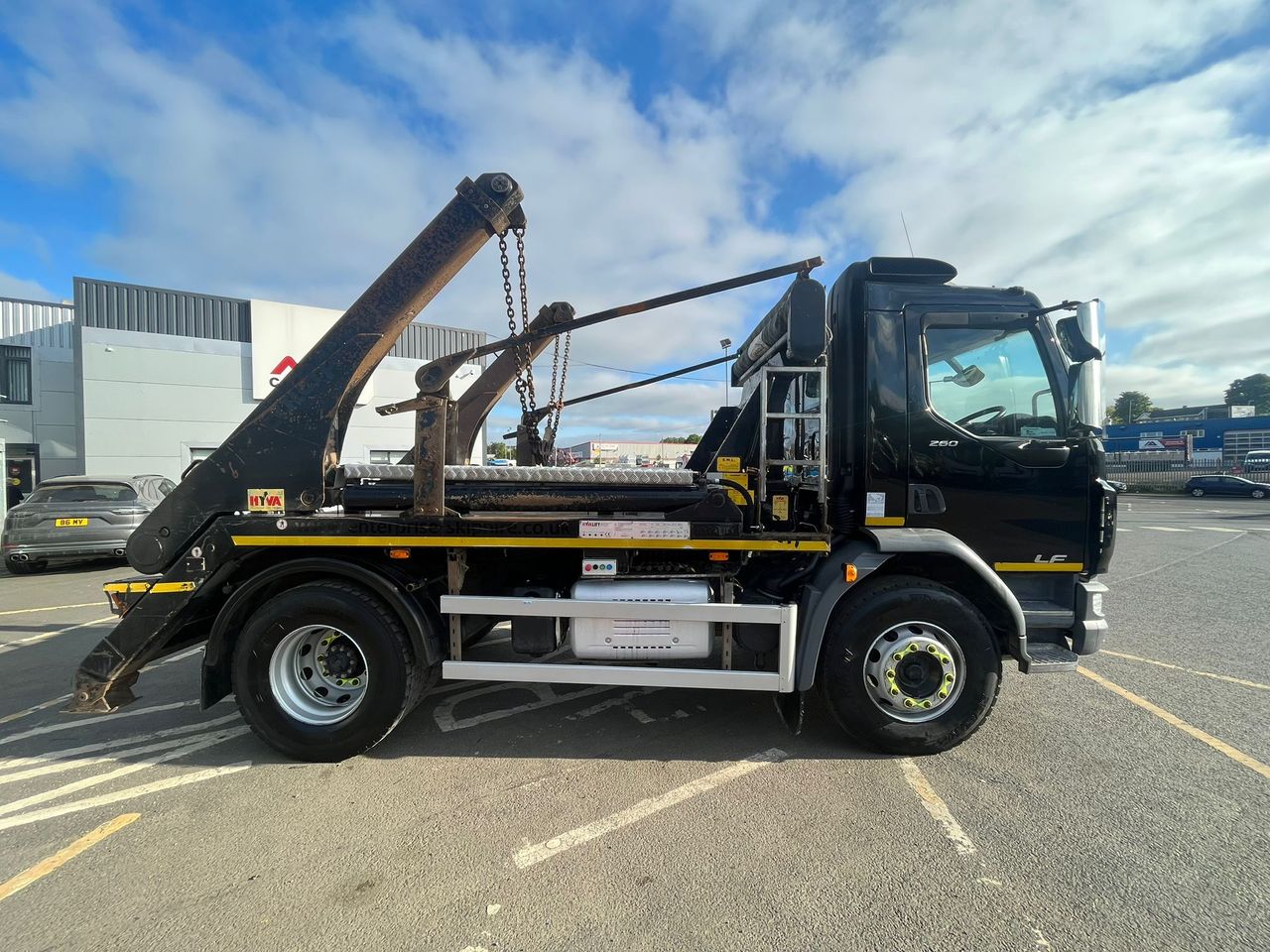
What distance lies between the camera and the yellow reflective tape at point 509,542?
336 cm

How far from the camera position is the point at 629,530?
340 centimetres

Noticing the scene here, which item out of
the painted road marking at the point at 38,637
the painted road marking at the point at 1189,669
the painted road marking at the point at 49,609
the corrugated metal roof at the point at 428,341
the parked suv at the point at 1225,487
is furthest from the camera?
the parked suv at the point at 1225,487

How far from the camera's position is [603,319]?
389 cm

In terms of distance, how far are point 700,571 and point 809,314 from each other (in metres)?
1.65

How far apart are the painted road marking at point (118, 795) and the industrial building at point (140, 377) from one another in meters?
13.3

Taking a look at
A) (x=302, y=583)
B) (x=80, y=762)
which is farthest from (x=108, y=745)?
(x=302, y=583)

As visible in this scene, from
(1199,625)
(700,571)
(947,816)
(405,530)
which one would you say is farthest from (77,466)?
(1199,625)

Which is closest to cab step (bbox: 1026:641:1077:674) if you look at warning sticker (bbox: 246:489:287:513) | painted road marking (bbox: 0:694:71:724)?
warning sticker (bbox: 246:489:287:513)

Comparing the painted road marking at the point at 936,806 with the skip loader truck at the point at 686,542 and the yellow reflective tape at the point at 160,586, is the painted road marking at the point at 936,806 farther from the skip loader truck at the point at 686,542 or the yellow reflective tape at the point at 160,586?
the yellow reflective tape at the point at 160,586

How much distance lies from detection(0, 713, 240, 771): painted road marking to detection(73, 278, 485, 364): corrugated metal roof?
1287cm

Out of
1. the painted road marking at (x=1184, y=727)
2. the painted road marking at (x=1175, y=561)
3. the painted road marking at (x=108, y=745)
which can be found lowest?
the painted road marking at (x=1175, y=561)

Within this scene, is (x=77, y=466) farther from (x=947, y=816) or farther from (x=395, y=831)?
(x=947, y=816)

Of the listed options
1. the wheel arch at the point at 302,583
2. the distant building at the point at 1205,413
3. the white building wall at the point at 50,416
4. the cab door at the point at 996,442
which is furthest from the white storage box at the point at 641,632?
the distant building at the point at 1205,413

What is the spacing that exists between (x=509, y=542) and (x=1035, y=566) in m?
3.19
